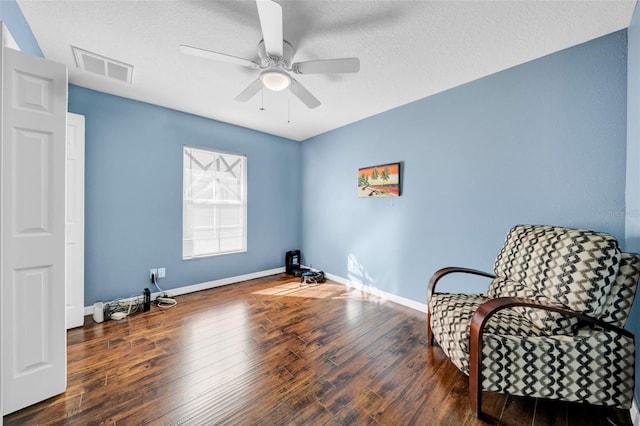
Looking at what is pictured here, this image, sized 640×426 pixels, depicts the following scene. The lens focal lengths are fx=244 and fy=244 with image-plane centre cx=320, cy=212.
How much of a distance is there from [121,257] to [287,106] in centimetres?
272

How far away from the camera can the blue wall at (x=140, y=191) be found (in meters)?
2.74

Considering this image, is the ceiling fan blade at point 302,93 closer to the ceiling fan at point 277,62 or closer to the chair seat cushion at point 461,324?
the ceiling fan at point 277,62

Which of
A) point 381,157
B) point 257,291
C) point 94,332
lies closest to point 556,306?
point 381,157

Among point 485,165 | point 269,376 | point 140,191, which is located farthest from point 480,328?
point 140,191

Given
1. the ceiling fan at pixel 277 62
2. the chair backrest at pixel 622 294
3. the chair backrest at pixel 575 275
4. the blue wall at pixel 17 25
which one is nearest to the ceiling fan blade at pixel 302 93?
the ceiling fan at pixel 277 62

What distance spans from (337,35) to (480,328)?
2189mm

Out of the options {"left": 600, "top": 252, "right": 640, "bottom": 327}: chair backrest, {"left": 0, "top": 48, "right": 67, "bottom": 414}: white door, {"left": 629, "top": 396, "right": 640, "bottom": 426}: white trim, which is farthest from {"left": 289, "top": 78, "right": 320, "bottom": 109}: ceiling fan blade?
{"left": 629, "top": 396, "right": 640, "bottom": 426}: white trim

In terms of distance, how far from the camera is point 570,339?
1.41 meters

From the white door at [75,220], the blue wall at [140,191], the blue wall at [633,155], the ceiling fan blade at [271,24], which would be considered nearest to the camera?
the ceiling fan blade at [271,24]

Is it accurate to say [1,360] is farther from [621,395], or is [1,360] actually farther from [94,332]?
[621,395]

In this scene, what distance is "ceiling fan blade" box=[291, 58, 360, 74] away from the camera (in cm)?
173

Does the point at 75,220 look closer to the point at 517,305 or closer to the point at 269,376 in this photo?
the point at 269,376

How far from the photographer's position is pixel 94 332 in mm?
2328

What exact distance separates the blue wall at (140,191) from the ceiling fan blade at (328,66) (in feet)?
7.56
